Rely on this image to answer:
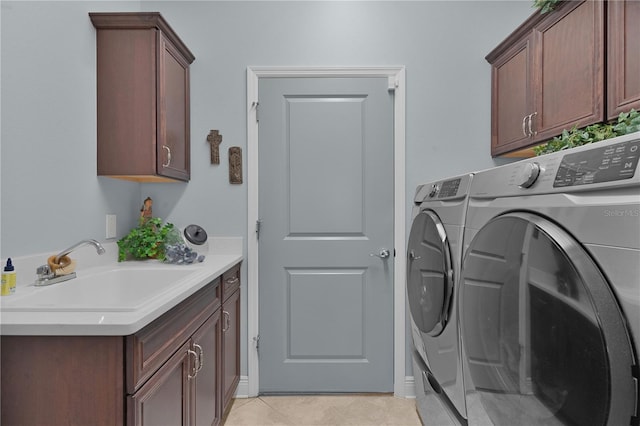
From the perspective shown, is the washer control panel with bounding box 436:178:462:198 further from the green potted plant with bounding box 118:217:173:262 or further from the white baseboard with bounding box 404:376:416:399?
the green potted plant with bounding box 118:217:173:262

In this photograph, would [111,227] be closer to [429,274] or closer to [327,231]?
[327,231]

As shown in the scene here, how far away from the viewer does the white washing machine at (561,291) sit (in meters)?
0.64

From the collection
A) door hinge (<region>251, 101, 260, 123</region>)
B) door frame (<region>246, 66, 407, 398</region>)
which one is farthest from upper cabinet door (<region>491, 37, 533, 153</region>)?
door hinge (<region>251, 101, 260, 123</region>)

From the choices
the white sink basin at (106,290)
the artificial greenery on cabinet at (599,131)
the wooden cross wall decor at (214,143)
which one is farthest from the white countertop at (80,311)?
the artificial greenery on cabinet at (599,131)

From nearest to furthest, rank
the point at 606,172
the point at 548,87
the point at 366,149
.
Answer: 1. the point at 606,172
2. the point at 548,87
3. the point at 366,149

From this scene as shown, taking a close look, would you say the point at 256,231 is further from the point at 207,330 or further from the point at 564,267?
the point at 564,267

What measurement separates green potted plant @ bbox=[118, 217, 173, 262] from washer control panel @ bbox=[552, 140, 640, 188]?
1.98 meters

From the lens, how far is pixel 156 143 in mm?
1885

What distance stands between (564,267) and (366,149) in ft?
5.38

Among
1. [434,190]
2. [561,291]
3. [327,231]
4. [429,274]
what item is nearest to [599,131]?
[434,190]

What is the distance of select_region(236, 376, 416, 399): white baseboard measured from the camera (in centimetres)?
228

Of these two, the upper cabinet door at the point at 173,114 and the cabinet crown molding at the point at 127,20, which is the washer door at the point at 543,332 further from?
the cabinet crown molding at the point at 127,20

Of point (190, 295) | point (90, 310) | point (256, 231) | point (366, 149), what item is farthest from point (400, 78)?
point (90, 310)

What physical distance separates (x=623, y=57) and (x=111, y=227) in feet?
8.17
